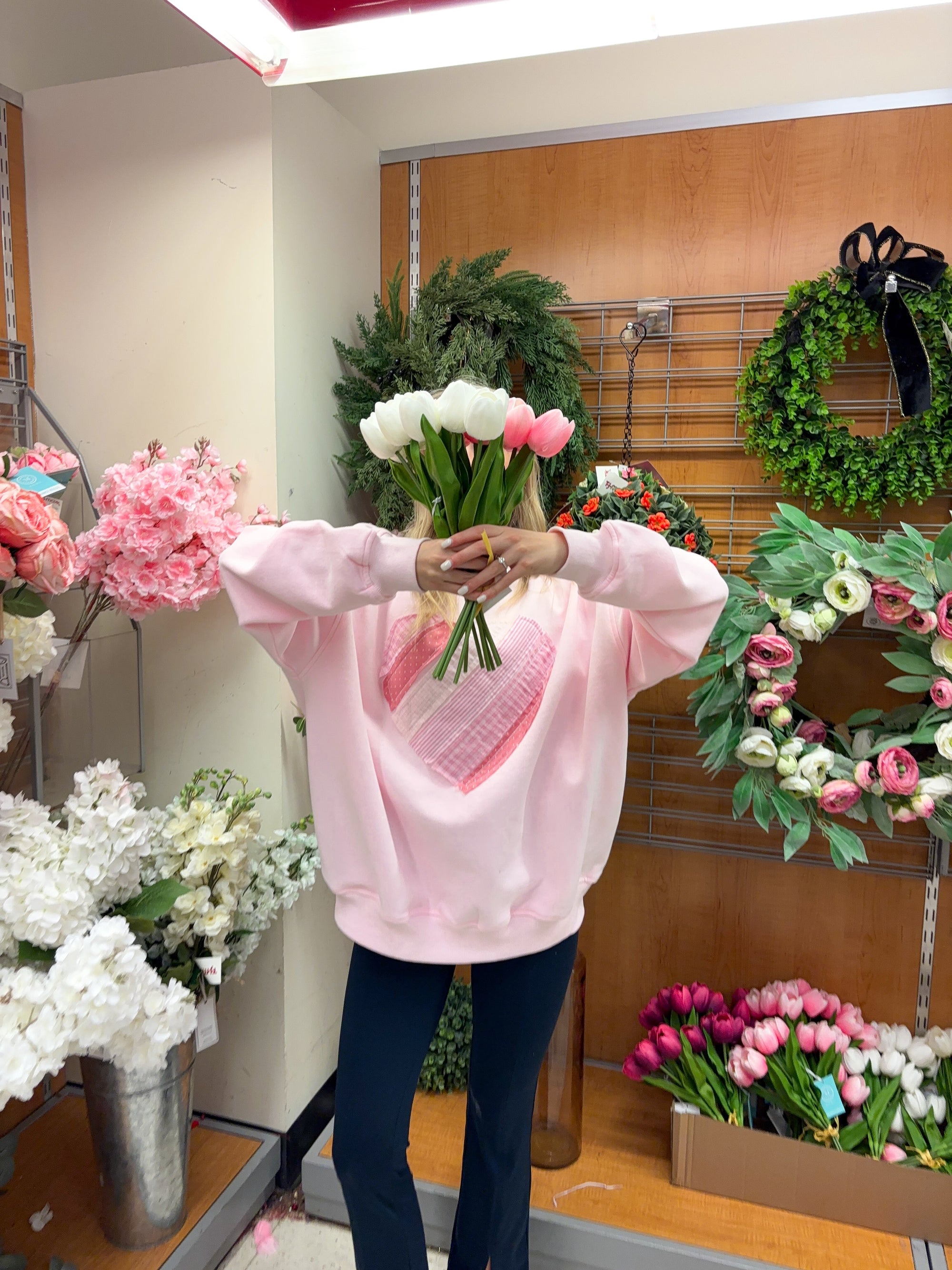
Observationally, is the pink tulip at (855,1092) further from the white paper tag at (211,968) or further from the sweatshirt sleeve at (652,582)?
the white paper tag at (211,968)

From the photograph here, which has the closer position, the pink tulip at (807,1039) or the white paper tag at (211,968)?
→ the white paper tag at (211,968)

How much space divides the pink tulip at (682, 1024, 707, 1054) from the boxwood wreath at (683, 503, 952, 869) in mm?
531

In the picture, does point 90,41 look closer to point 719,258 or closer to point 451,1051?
point 719,258

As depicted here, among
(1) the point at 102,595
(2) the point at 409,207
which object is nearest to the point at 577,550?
(1) the point at 102,595

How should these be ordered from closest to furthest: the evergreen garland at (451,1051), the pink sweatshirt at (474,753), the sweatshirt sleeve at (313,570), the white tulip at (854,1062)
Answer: the sweatshirt sleeve at (313,570) < the pink sweatshirt at (474,753) < the white tulip at (854,1062) < the evergreen garland at (451,1051)

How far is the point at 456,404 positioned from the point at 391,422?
0.10 metres

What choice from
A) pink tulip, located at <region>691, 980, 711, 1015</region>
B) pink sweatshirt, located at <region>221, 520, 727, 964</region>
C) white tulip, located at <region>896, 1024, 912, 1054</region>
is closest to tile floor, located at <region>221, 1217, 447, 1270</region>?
pink tulip, located at <region>691, 980, 711, 1015</region>

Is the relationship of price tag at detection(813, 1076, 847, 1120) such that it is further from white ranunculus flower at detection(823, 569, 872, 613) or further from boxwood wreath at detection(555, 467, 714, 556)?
boxwood wreath at detection(555, 467, 714, 556)

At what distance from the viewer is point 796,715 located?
6.55 feet

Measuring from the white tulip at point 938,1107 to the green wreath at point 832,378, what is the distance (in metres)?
1.24

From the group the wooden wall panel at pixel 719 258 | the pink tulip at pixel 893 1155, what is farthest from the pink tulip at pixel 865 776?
the pink tulip at pixel 893 1155

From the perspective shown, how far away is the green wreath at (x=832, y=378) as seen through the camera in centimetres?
178

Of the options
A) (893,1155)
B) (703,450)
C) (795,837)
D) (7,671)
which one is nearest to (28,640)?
(7,671)

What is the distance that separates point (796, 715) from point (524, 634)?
90cm
